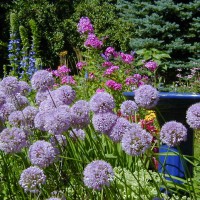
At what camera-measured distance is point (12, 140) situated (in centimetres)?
214

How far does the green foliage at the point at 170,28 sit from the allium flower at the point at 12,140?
805cm

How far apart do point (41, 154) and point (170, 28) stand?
8.48 meters

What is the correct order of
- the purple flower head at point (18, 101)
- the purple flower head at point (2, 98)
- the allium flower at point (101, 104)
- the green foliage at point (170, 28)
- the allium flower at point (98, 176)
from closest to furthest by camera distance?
the allium flower at point (98, 176)
the allium flower at point (101, 104)
the purple flower head at point (2, 98)
the purple flower head at point (18, 101)
the green foliage at point (170, 28)

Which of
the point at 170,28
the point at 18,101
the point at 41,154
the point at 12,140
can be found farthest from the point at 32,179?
the point at 170,28

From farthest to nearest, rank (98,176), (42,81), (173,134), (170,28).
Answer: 1. (170,28)
2. (42,81)
3. (173,134)
4. (98,176)

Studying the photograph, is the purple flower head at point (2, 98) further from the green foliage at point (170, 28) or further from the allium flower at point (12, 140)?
the green foliage at point (170, 28)

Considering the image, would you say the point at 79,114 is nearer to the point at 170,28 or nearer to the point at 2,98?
the point at 2,98

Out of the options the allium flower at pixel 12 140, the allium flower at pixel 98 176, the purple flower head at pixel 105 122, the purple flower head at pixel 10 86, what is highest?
the purple flower head at pixel 10 86

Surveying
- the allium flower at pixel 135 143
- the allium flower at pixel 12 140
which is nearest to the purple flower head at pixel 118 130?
the allium flower at pixel 135 143

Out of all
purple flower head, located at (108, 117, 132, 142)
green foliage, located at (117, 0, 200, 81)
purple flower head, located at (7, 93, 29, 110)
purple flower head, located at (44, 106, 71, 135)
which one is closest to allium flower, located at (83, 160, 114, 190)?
purple flower head, located at (108, 117, 132, 142)

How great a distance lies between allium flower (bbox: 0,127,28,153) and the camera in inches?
84.1

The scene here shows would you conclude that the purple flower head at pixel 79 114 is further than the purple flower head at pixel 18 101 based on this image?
No

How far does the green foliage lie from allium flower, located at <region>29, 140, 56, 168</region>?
813cm

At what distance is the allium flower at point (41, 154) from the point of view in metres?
2.04
